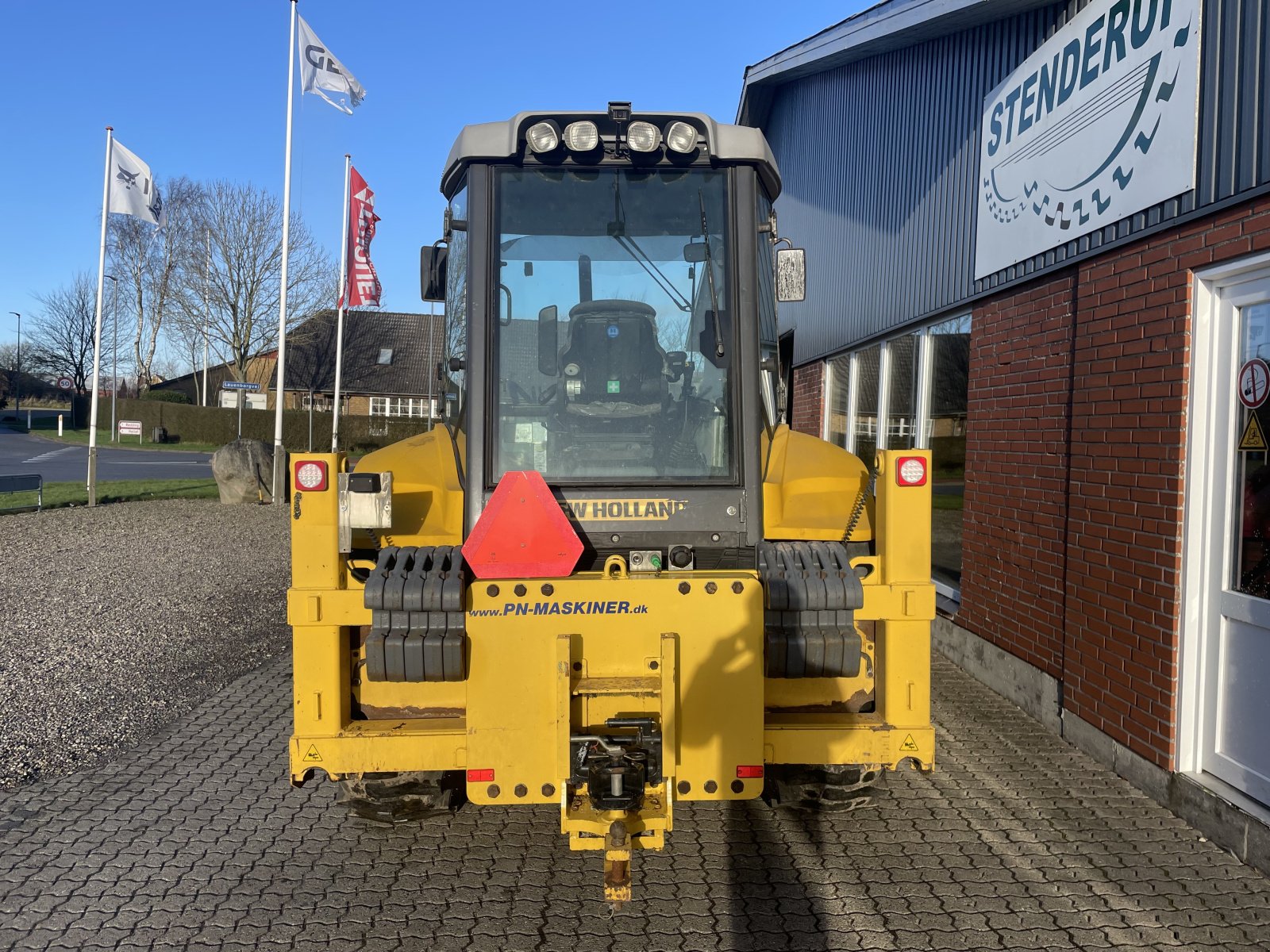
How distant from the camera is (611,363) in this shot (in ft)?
13.7

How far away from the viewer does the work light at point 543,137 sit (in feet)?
13.3

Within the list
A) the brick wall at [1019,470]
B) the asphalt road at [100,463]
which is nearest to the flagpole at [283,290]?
the asphalt road at [100,463]

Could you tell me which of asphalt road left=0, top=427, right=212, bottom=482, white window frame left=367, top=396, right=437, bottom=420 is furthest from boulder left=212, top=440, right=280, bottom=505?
white window frame left=367, top=396, right=437, bottom=420

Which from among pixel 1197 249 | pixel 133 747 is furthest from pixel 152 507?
pixel 1197 249

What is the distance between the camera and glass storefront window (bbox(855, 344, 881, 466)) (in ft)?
34.7

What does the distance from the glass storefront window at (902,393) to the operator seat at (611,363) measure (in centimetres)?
555

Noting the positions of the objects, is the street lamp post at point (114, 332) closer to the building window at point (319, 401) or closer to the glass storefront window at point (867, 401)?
the building window at point (319, 401)

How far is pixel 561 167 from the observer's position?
4.20 metres

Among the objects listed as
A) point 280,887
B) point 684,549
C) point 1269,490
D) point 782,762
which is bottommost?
point 280,887

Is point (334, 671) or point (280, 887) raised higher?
point (334, 671)

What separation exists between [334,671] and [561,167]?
2.25m

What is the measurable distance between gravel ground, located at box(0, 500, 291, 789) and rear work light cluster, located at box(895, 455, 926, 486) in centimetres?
456

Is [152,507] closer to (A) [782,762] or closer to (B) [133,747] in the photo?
(B) [133,747]

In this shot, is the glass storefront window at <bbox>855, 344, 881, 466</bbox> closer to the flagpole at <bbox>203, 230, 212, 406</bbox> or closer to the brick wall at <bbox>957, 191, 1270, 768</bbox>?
the brick wall at <bbox>957, 191, 1270, 768</bbox>
